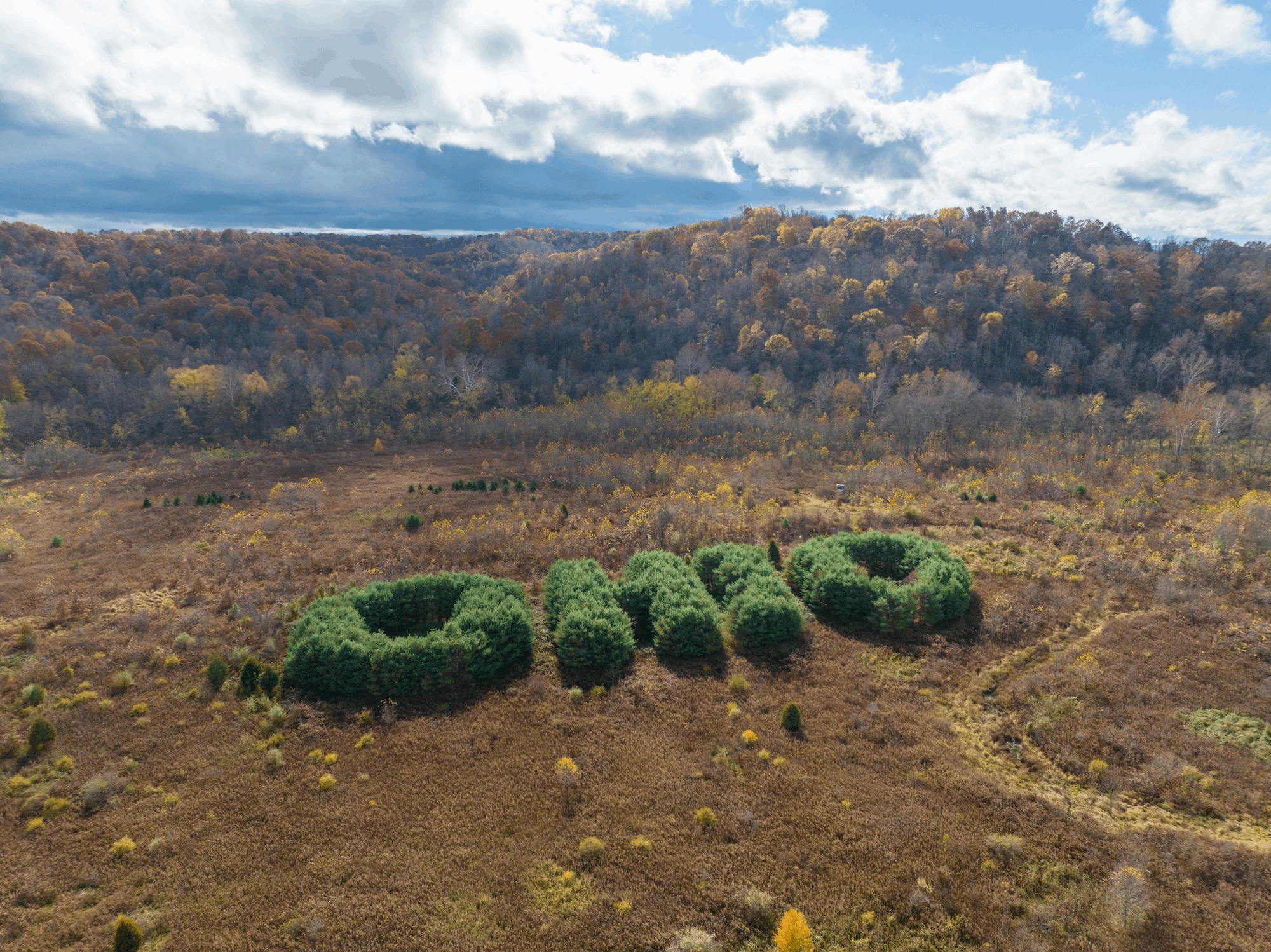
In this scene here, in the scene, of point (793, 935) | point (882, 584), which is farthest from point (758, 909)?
point (882, 584)

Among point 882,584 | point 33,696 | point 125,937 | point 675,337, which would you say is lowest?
point 33,696

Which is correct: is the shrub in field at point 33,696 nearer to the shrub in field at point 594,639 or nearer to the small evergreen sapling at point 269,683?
the small evergreen sapling at point 269,683

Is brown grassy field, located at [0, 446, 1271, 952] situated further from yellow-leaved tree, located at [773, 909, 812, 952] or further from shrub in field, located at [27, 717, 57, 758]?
yellow-leaved tree, located at [773, 909, 812, 952]

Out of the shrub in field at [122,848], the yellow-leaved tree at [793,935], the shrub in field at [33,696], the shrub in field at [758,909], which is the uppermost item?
the yellow-leaved tree at [793,935]

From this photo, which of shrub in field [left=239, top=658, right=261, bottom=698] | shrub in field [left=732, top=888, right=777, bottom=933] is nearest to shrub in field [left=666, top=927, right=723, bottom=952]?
shrub in field [left=732, top=888, right=777, bottom=933]

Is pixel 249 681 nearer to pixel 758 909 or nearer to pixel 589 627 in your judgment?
pixel 589 627

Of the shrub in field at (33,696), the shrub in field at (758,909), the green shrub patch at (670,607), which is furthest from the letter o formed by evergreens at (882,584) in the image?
the shrub in field at (33,696)
